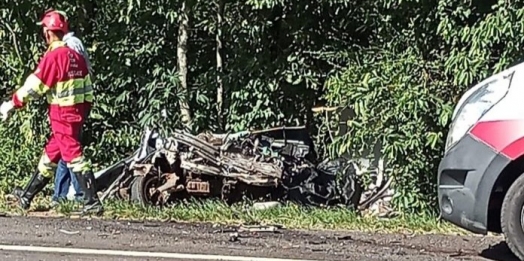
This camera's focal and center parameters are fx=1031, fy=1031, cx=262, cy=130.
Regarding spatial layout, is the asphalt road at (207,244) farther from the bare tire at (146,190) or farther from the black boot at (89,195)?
the bare tire at (146,190)

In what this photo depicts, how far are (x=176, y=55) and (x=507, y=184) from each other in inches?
231

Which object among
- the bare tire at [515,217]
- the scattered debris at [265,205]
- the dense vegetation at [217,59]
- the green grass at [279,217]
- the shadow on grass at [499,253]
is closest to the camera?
the bare tire at [515,217]

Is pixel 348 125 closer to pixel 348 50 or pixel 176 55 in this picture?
pixel 348 50

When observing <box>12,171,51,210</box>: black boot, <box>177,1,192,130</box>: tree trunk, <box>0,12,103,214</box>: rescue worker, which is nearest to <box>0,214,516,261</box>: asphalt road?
<box>0,12,103,214</box>: rescue worker

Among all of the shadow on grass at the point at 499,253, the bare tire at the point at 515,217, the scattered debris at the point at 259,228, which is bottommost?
the shadow on grass at the point at 499,253

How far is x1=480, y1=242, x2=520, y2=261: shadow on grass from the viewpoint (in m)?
7.11

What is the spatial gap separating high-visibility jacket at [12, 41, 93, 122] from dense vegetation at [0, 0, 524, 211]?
7.40 feet

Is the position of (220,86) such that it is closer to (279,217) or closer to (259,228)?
(279,217)

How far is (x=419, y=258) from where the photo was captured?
6914mm

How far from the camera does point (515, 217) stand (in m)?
6.58

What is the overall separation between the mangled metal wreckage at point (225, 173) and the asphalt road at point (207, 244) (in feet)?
5.52

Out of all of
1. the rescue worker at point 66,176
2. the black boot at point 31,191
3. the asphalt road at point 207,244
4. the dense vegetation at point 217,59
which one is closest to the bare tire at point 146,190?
the rescue worker at point 66,176

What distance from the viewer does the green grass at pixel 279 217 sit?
27.2 feet

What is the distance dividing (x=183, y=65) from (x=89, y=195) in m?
3.31
